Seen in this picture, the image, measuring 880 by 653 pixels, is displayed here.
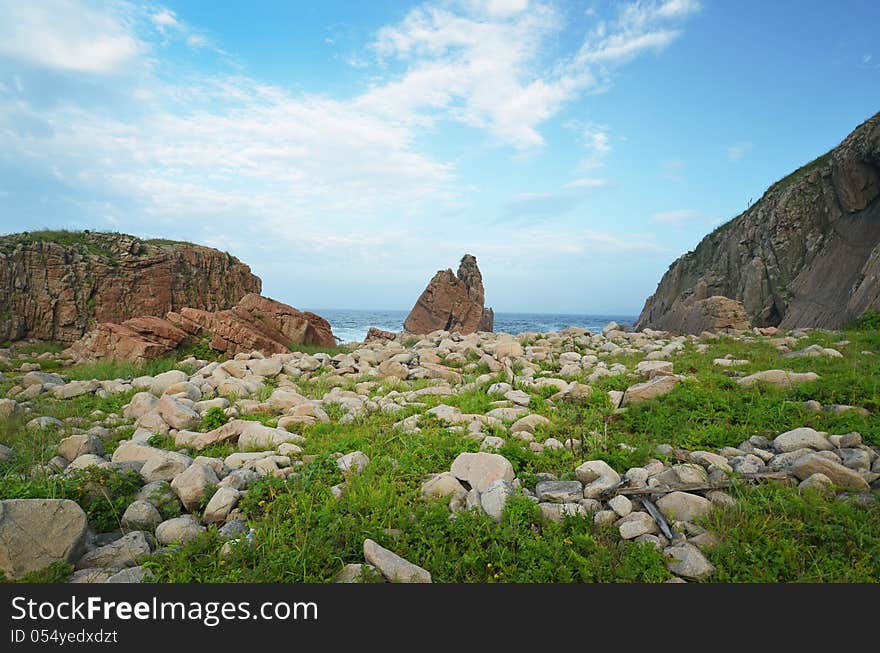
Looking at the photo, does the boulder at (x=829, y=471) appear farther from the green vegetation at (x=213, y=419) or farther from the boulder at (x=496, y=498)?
the green vegetation at (x=213, y=419)

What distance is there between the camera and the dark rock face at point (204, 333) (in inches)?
445

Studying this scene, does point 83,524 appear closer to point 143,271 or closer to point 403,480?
point 403,480

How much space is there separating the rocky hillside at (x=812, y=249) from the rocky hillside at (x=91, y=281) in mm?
19931

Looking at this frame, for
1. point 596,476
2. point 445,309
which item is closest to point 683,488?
point 596,476

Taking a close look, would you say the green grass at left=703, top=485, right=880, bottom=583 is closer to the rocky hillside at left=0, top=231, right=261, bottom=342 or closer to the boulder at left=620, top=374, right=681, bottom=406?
the boulder at left=620, top=374, right=681, bottom=406

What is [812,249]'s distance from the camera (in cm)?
2088

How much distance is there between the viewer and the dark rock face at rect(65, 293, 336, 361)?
11.3 metres

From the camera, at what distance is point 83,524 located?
2.97m

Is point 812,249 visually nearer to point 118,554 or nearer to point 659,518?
point 659,518

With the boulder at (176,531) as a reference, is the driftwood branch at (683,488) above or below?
above

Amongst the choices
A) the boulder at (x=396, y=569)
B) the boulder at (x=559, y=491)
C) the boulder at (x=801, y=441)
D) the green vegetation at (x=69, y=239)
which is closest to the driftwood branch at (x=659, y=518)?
the boulder at (x=559, y=491)

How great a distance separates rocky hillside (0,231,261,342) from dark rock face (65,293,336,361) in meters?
3.83

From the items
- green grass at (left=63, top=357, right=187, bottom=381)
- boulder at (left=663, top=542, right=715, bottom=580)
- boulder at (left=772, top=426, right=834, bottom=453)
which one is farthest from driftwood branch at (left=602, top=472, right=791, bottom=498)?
green grass at (left=63, top=357, right=187, bottom=381)

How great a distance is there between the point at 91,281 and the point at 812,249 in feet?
103
